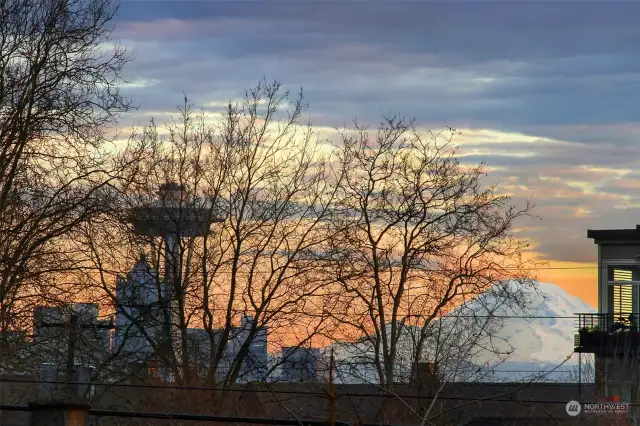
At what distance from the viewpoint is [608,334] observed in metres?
42.6

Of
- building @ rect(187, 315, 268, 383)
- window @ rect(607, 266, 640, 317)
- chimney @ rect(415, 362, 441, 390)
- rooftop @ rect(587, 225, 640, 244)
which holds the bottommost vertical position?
chimney @ rect(415, 362, 441, 390)

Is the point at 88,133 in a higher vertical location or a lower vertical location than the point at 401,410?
higher

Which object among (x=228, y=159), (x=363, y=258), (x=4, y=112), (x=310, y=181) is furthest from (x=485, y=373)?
(x=4, y=112)

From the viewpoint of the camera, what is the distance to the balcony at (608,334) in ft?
138

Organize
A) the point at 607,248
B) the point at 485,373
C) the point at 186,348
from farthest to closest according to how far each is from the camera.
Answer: the point at 607,248, the point at 186,348, the point at 485,373

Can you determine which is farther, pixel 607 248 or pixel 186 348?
pixel 607 248

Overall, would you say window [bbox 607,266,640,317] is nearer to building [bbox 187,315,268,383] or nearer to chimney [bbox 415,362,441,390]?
chimney [bbox 415,362,441,390]

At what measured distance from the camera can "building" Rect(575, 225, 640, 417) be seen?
42062mm

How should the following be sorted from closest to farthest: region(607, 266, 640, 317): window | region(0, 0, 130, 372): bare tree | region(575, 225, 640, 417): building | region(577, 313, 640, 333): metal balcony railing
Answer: region(0, 0, 130, 372): bare tree < region(575, 225, 640, 417): building < region(577, 313, 640, 333): metal balcony railing < region(607, 266, 640, 317): window

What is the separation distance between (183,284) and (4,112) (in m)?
9.58

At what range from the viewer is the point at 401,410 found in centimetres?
2298

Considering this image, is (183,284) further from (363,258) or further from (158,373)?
(363,258)

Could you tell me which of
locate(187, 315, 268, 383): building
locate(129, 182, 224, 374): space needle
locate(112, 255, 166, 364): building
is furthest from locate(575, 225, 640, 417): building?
locate(112, 255, 166, 364): building

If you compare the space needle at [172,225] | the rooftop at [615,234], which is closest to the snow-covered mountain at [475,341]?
the space needle at [172,225]
